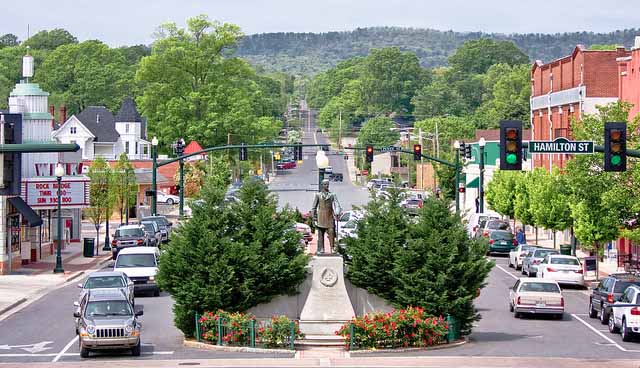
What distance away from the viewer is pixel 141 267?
150 feet

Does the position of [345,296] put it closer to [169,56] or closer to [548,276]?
[548,276]

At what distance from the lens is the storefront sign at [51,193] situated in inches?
2387

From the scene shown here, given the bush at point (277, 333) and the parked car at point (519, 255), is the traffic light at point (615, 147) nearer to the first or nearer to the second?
the bush at point (277, 333)

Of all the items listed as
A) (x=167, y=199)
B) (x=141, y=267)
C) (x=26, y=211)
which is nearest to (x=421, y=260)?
(x=141, y=267)

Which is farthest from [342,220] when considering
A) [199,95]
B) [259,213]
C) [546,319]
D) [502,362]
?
[199,95]

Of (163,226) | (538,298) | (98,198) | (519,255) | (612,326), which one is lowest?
(612,326)

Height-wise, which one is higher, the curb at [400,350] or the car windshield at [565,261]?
the car windshield at [565,261]

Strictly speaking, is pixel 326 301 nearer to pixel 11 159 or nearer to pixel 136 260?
pixel 136 260

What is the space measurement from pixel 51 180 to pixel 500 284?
76.4ft

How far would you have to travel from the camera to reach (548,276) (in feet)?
164

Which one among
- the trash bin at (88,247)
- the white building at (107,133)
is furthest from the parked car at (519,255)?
the white building at (107,133)

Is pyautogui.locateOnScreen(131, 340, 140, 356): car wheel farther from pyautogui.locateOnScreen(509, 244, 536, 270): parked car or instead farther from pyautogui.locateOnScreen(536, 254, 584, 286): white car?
pyautogui.locateOnScreen(509, 244, 536, 270): parked car

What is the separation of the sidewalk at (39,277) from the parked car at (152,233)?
2.59 m

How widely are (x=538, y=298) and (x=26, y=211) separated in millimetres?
27755
